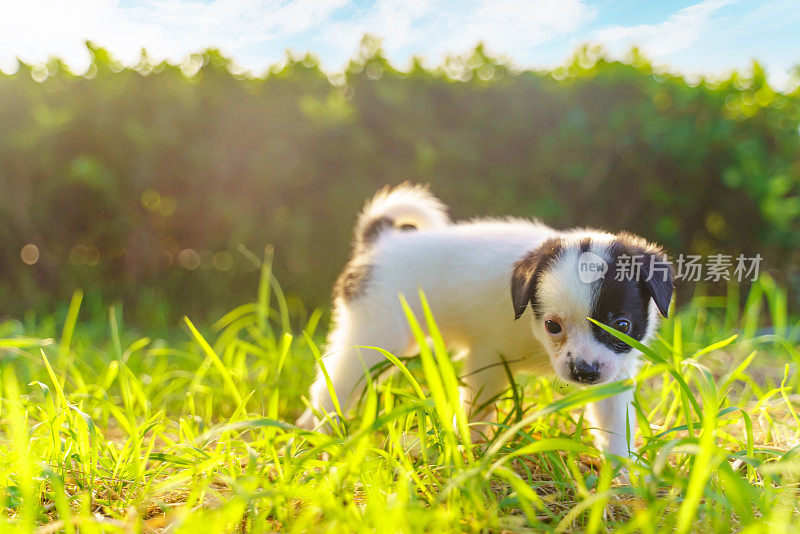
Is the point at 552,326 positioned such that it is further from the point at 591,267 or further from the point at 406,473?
the point at 406,473

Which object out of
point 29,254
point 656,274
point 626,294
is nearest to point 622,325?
point 626,294

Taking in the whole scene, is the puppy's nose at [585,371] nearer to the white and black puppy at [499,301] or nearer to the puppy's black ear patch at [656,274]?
the white and black puppy at [499,301]

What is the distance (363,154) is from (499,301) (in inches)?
113

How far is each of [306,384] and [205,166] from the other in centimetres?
259

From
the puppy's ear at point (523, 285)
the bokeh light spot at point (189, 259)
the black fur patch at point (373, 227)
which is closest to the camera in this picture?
the puppy's ear at point (523, 285)

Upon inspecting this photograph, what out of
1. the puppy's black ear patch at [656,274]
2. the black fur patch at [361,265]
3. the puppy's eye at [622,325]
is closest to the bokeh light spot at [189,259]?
the black fur patch at [361,265]

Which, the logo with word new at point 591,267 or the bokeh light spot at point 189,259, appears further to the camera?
the bokeh light spot at point 189,259

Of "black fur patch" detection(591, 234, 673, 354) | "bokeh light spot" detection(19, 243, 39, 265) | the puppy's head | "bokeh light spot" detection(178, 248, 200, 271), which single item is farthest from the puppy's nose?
"bokeh light spot" detection(19, 243, 39, 265)

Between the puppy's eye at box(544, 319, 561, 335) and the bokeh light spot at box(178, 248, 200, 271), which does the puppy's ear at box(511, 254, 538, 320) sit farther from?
the bokeh light spot at box(178, 248, 200, 271)

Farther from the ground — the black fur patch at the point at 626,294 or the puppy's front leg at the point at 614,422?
the black fur patch at the point at 626,294

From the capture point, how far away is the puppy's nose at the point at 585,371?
2.15 m

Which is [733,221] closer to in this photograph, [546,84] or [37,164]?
Answer: [546,84]

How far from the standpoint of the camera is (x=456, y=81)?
17.7 ft

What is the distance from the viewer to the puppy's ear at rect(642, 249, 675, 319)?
2.20m
